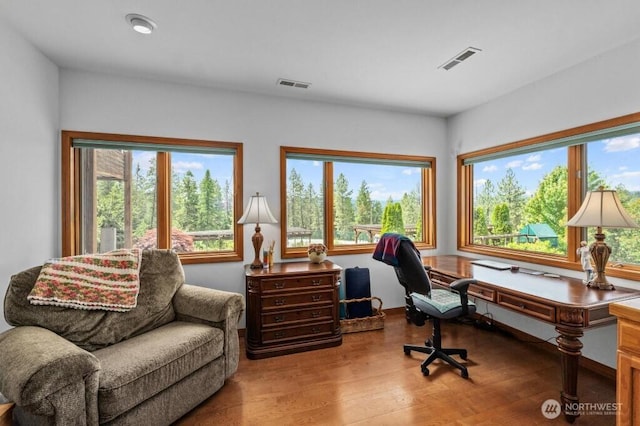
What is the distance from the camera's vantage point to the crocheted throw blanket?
73.7 inches

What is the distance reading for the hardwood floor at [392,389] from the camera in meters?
1.87

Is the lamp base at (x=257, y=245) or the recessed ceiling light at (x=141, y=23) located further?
the lamp base at (x=257, y=245)

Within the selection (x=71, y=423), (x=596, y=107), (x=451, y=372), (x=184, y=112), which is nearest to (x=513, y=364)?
(x=451, y=372)

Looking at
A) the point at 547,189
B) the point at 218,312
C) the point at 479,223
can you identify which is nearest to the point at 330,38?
the point at 218,312

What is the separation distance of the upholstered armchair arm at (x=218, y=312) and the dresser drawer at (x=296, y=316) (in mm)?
445

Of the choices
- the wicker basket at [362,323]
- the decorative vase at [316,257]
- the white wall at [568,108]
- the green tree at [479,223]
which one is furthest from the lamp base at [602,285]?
the decorative vase at [316,257]

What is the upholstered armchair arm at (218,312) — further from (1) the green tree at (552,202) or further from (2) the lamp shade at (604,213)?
(1) the green tree at (552,202)

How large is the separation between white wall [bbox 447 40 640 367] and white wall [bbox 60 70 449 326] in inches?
29.1

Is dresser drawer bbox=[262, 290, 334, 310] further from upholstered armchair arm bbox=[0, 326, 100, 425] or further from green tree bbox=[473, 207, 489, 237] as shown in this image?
green tree bbox=[473, 207, 489, 237]

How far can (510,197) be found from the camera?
3.30 metres

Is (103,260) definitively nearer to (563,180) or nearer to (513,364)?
(513,364)

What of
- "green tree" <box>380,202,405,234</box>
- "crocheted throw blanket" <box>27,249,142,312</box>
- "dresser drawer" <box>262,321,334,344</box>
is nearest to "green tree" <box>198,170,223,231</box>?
"crocheted throw blanket" <box>27,249,142,312</box>

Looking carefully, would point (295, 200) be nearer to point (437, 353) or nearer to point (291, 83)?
point (291, 83)

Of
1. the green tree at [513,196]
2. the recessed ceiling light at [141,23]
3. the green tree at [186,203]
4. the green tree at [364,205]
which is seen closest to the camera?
the recessed ceiling light at [141,23]
